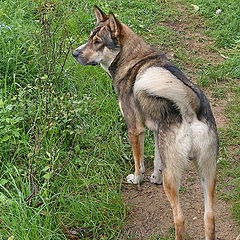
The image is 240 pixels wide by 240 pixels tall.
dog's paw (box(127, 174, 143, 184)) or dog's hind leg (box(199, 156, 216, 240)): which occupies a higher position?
dog's hind leg (box(199, 156, 216, 240))

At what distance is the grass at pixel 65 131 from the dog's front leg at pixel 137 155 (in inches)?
6.1

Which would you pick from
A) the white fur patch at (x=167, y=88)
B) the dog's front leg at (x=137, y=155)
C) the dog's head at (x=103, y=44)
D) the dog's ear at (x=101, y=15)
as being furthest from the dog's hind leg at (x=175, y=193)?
the dog's ear at (x=101, y=15)

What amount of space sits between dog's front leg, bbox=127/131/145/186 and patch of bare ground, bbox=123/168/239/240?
101 millimetres

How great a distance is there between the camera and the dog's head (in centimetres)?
360

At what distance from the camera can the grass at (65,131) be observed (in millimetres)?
3064

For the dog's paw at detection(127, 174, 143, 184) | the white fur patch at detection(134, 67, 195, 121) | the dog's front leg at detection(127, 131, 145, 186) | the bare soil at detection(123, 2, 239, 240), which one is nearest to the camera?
the white fur patch at detection(134, 67, 195, 121)

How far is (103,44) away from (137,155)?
1.27m

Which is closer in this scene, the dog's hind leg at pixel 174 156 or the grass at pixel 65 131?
the dog's hind leg at pixel 174 156

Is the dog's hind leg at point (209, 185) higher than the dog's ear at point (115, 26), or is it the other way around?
the dog's ear at point (115, 26)

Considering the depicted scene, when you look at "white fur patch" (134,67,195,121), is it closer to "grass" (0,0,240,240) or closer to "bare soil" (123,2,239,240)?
"grass" (0,0,240,240)

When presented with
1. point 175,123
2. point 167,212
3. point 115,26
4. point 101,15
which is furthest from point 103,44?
point 167,212

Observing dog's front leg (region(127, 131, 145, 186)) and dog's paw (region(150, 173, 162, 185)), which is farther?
dog's paw (region(150, 173, 162, 185))

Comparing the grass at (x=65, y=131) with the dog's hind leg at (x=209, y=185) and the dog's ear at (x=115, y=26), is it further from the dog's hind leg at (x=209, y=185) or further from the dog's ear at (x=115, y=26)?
the dog's ear at (x=115, y=26)

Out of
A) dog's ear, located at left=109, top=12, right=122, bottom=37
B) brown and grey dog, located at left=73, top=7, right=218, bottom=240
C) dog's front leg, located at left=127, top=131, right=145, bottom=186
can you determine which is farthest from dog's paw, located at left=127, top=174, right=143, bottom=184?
dog's ear, located at left=109, top=12, right=122, bottom=37
